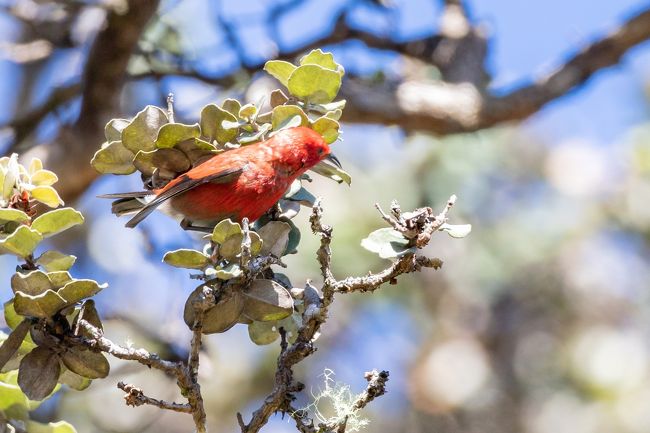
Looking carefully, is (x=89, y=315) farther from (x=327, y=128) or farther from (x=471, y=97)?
(x=471, y=97)

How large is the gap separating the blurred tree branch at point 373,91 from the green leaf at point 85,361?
2.24 metres

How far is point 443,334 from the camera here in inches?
263

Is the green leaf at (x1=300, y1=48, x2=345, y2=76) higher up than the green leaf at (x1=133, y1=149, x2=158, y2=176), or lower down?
higher up

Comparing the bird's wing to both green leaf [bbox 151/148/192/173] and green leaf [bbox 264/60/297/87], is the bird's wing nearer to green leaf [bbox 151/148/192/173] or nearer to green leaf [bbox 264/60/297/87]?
green leaf [bbox 151/148/192/173]

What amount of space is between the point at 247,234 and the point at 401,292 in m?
5.23

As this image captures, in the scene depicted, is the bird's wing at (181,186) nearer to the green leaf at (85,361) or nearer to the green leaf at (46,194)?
the green leaf at (46,194)

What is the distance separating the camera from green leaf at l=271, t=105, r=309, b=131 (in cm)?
153

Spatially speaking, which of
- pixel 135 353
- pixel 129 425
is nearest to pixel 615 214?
pixel 129 425

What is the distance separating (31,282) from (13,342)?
0.40 ft

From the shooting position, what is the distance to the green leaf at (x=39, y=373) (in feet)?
4.46

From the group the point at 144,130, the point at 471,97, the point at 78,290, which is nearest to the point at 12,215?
the point at 78,290

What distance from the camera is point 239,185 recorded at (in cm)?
176

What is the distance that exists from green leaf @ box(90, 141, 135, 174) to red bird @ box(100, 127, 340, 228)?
12 cm

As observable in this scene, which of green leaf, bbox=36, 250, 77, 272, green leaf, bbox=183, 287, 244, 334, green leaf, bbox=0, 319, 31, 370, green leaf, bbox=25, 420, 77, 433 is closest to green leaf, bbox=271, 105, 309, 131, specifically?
green leaf, bbox=183, 287, 244, 334
